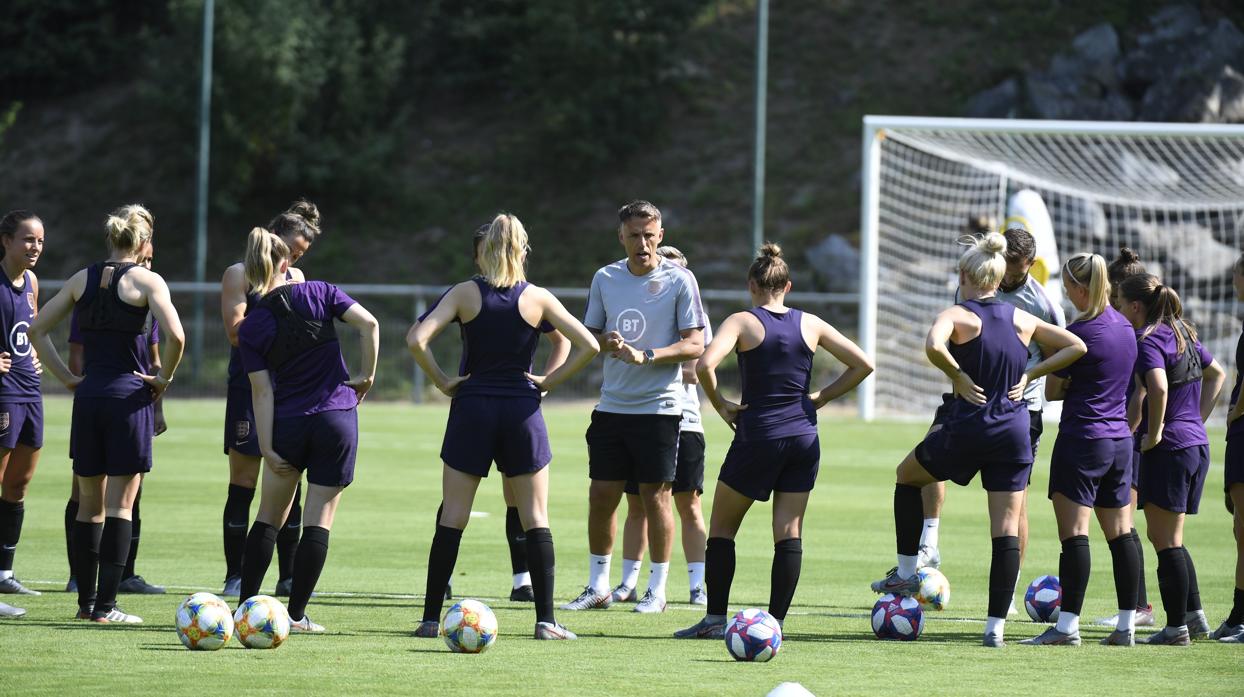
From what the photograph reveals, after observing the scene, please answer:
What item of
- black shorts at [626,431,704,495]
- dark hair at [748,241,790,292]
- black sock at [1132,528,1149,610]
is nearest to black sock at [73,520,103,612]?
black shorts at [626,431,704,495]

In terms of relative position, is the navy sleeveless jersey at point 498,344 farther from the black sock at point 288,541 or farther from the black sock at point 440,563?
the black sock at point 288,541

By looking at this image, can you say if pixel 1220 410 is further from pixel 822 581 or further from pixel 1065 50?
pixel 822 581

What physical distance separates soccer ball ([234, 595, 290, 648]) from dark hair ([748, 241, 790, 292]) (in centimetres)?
294

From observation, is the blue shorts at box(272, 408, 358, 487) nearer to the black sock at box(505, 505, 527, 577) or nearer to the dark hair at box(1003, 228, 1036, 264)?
the black sock at box(505, 505, 527, 577)

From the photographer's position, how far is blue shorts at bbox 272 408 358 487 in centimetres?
728

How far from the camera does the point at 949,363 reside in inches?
291

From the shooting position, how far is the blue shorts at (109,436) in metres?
7.61

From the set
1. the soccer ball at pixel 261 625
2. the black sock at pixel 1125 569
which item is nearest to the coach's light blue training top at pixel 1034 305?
the black sock at pixel 1125 569

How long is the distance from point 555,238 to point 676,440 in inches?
1090

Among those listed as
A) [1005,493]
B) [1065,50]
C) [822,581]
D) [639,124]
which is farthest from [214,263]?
[1005,493]

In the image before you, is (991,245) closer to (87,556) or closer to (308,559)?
(308,559)

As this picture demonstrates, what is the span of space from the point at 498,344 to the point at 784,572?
189 cm

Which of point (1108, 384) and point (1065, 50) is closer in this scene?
point (1108, 384)

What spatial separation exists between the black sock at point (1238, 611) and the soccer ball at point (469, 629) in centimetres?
409
